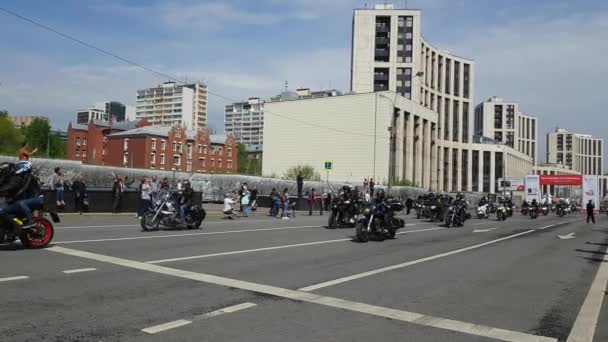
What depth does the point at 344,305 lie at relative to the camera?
22.9 ft

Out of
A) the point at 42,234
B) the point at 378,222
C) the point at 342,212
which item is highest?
the point at 342,212

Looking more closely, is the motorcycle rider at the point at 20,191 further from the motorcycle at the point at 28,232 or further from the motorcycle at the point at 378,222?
the motorcycle at the point at 378,222

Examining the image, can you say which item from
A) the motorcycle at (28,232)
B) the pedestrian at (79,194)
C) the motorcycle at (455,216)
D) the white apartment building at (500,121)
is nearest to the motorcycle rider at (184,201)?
the motorcycle at (28,232)

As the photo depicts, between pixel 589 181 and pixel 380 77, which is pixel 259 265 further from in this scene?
pixel 380 77

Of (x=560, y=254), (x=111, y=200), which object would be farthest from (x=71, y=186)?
(x=560, y=254)

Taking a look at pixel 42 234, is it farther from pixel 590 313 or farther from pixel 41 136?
pixel 41 136

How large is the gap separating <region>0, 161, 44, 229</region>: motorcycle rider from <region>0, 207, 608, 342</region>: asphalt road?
0.74 m

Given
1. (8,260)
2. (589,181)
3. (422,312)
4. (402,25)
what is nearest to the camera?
(422,312)

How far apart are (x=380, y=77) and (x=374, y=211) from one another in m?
72.4

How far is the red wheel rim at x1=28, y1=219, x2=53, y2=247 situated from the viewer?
10.9m

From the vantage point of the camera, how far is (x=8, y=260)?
9.41 m

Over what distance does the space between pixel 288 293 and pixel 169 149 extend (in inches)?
3983

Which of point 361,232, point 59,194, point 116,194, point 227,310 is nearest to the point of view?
point 227,310

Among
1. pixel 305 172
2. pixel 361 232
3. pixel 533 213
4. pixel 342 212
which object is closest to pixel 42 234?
pixel 361 232
